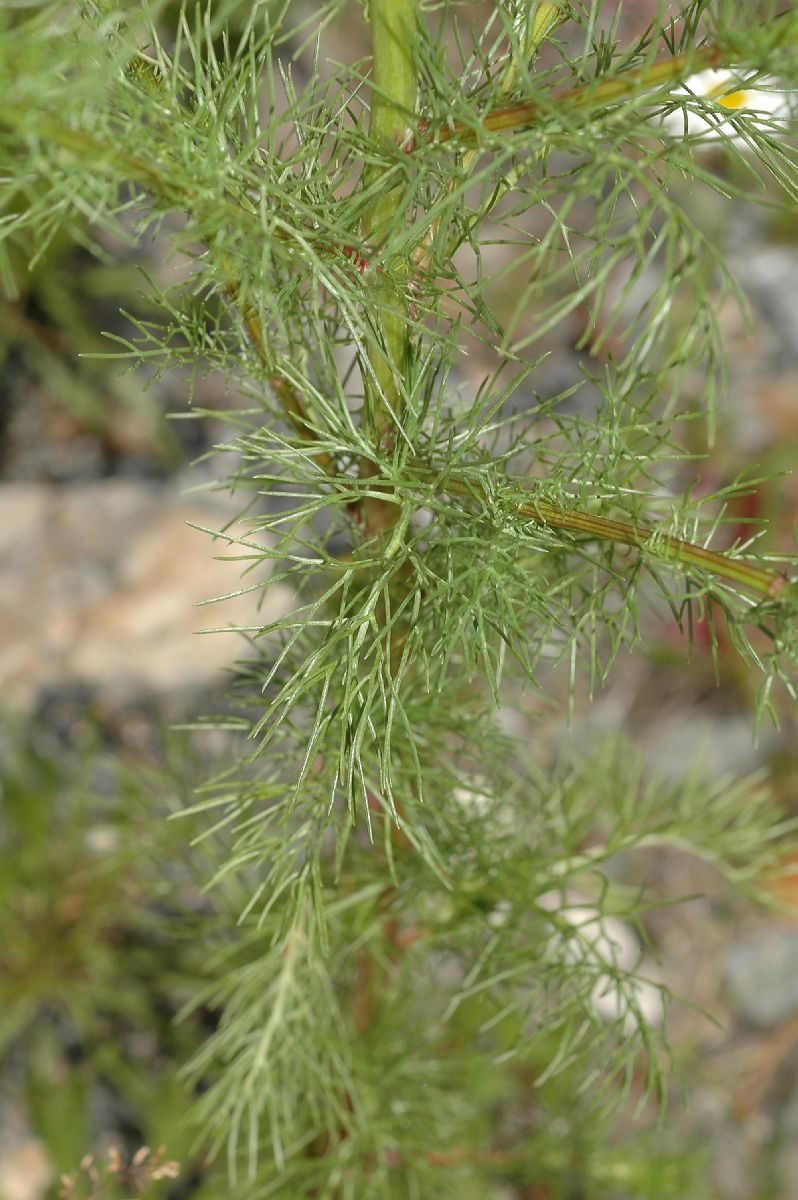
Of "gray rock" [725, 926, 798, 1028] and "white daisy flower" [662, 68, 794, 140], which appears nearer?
"white daisy flower" [662, 68, 794, 140]

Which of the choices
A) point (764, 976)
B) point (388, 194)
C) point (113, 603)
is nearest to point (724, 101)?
point (388, 194)

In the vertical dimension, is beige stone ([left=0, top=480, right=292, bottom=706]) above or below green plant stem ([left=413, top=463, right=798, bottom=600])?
above

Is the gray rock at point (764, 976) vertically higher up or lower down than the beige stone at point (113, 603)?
lower down

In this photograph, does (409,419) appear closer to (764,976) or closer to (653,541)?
(653,541)

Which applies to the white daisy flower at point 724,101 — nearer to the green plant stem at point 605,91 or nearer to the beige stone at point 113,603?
the green plant stem at point 605,91

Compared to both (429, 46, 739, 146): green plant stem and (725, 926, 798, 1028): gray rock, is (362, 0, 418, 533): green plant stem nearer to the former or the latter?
(429, 46, 739, 146): green plant stem

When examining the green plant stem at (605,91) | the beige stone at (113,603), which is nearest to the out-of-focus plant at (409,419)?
the green plant stem at (605,91)

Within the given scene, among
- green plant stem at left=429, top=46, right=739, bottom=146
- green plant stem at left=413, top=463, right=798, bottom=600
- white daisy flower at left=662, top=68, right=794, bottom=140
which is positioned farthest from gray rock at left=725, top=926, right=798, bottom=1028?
green plant stem at left=429, top=46, right=739, bottom=146

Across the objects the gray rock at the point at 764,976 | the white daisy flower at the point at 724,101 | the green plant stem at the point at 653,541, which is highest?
the white daisy flower at the point at 724,101

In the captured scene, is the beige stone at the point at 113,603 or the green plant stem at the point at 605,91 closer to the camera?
the green plant stem at the point at 605,91

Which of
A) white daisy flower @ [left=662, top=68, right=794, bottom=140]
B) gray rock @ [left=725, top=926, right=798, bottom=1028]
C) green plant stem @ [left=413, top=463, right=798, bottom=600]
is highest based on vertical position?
white daisy flower @ [left=662, top=68, right=794, bottom=140]
